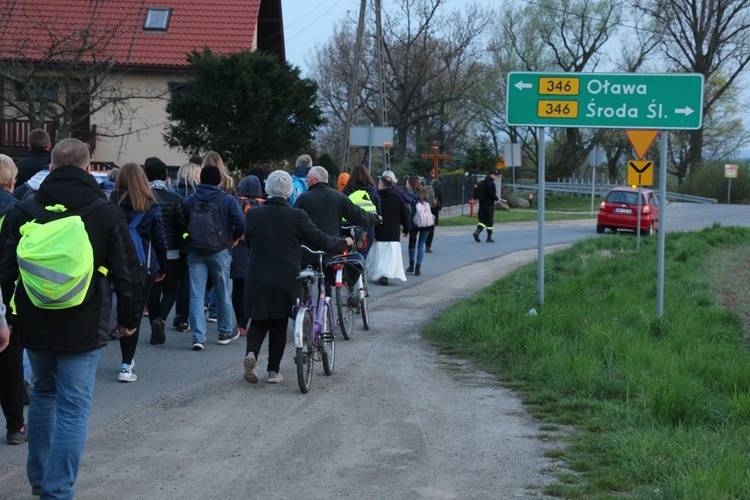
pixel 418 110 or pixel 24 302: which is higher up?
pixel 418 110

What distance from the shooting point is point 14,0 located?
33.7 metres

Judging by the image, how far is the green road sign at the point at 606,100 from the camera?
11.9 m

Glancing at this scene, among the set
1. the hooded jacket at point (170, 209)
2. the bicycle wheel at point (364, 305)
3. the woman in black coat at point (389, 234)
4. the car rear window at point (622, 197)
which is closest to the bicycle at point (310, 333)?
the hooded jacket at point (170, 209)

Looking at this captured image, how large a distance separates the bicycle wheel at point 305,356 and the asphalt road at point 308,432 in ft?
0.39

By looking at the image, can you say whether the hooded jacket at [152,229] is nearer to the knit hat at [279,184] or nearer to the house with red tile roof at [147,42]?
the knit hat at [279,184]

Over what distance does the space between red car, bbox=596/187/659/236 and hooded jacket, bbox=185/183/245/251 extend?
24.2 meters

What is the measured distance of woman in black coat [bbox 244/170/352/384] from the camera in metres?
8.48

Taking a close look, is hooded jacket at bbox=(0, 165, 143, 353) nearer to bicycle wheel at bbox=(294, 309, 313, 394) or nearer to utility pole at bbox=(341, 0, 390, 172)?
bicycle wheel at bbox=(294, 309, 313, 394)

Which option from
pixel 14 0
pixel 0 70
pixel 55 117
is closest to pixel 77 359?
pixel 55 117

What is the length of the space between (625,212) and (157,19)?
16.7 meters

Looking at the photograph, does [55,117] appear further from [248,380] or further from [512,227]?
[512,227]

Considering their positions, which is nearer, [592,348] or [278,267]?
[278,267]

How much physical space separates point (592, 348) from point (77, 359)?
5707mm

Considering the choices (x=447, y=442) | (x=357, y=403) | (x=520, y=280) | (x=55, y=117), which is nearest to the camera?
(x=447, y=442)
